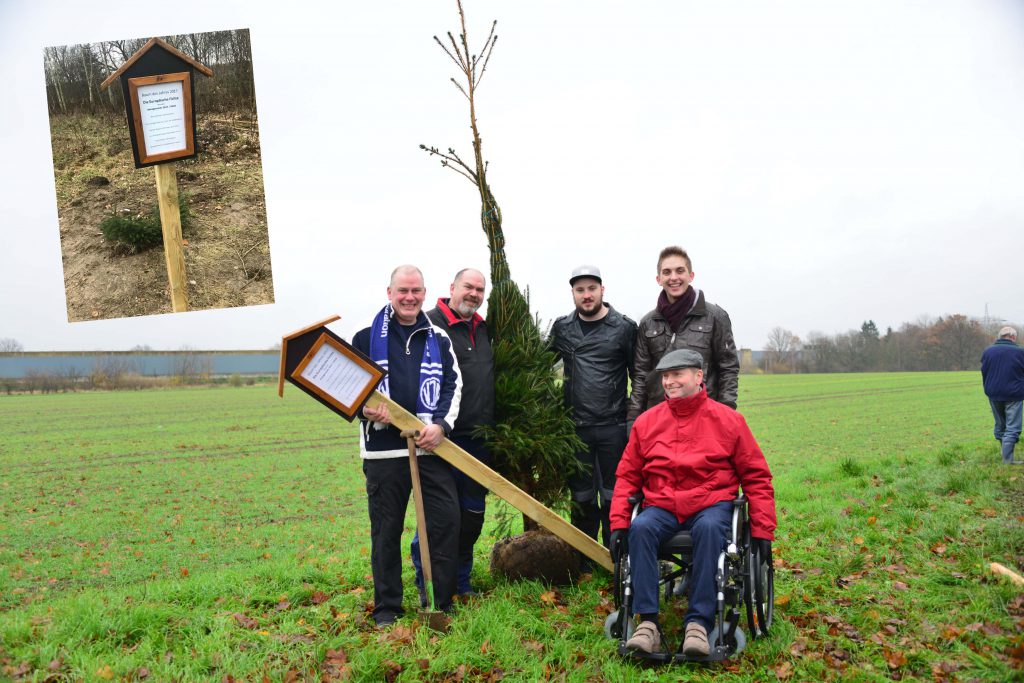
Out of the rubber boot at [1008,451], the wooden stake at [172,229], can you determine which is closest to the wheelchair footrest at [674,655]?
the wooden stake at [172,229]

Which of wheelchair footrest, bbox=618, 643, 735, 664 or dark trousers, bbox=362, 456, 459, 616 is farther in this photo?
dark trousers, bbox=362, 456, 459, 616

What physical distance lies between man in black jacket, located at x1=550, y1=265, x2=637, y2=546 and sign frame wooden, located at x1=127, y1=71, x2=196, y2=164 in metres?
2.78

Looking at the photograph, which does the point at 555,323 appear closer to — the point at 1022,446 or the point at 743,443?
the point at 743,443

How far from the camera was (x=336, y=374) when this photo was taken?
186 inches

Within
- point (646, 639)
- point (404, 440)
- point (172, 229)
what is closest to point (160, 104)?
point (172, 229)

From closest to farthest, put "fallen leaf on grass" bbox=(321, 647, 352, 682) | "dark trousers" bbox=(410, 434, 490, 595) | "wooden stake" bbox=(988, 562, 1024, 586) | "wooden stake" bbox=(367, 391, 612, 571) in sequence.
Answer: "fallen leaf on grass" bbox=(321, 647, 352, 682) < "wooden stake" bbox=(367, 391, 612, 571) < "wooden stake" bbox=(988, 562, 1024, 586) < "dark trousers" bbox=(410, 434, 490, 595)

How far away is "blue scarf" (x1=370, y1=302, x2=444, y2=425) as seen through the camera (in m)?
4.93

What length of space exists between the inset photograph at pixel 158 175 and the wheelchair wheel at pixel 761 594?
340 centimetres

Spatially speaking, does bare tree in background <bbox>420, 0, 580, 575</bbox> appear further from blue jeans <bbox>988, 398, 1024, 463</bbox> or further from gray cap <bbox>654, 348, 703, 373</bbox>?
blue jeans <bbox>988, 398, 1024, 463</bbox>

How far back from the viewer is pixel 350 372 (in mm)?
4746

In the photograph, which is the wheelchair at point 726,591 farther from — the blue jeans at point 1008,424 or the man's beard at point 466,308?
the blue jeans at point 1008,424

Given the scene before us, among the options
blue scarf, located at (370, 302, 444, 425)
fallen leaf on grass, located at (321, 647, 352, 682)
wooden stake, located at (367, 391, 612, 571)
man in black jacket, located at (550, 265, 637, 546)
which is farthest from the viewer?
man in black jacket, located at (550, 265, 637, 546)

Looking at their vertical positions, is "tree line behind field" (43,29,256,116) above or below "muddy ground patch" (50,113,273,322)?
above

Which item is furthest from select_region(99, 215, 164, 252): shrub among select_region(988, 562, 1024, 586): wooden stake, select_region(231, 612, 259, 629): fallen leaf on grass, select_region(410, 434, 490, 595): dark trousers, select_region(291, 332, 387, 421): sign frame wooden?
select_region(988, 562, 1024, 586): wooden stake
